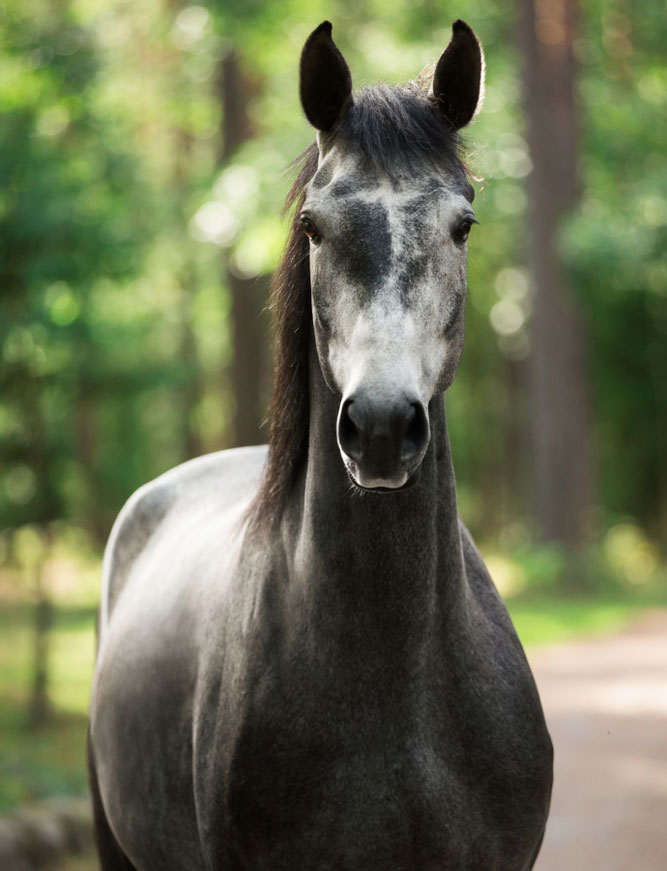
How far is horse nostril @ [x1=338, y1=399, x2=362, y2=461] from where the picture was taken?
6.61ft

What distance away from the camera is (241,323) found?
15391 millimetres

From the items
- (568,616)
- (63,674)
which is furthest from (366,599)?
(568,616)

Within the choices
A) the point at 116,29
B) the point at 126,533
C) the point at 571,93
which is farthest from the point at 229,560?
the point at 116,29

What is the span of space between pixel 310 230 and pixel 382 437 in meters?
0.61

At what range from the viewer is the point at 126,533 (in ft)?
14.2

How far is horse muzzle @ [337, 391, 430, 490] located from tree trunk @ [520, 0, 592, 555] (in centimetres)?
1222

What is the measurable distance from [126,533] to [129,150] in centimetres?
632

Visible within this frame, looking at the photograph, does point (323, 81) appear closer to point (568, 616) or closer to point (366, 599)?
point (366, 599)

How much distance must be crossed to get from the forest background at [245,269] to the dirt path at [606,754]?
139cm

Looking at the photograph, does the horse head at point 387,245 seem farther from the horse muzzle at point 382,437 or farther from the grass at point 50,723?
the grass at point 50,723

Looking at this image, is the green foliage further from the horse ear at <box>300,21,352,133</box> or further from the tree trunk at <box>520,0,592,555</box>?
the tree trunk at <box>520,0,592,555</box>

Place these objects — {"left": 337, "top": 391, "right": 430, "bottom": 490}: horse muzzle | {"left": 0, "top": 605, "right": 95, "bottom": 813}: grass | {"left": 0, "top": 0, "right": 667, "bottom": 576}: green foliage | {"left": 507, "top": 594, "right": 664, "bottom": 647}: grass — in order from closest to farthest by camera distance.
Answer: {"left": 337, "top": 391, "right": 430, "bottom": 490}: horse muzzle → {"left": 0, "top": 605, "right": 95, "bottom": 813}: grass → {"left": 0, "top": 0, "right": 667, "bottom": 576}: green foliage → {"left": 507, "top": 594, "right": 664, "bottom": 647}: grass

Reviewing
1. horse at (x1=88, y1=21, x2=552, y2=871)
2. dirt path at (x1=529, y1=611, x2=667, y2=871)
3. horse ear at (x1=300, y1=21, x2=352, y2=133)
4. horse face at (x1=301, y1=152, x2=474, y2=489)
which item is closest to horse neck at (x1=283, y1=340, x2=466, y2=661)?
horse at (x1=88, y1=21, x2=552, y2=871)

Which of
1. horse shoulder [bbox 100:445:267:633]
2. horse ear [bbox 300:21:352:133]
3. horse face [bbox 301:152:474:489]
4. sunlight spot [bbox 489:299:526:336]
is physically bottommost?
horse shoulder [bbox 100:445:267:633]
